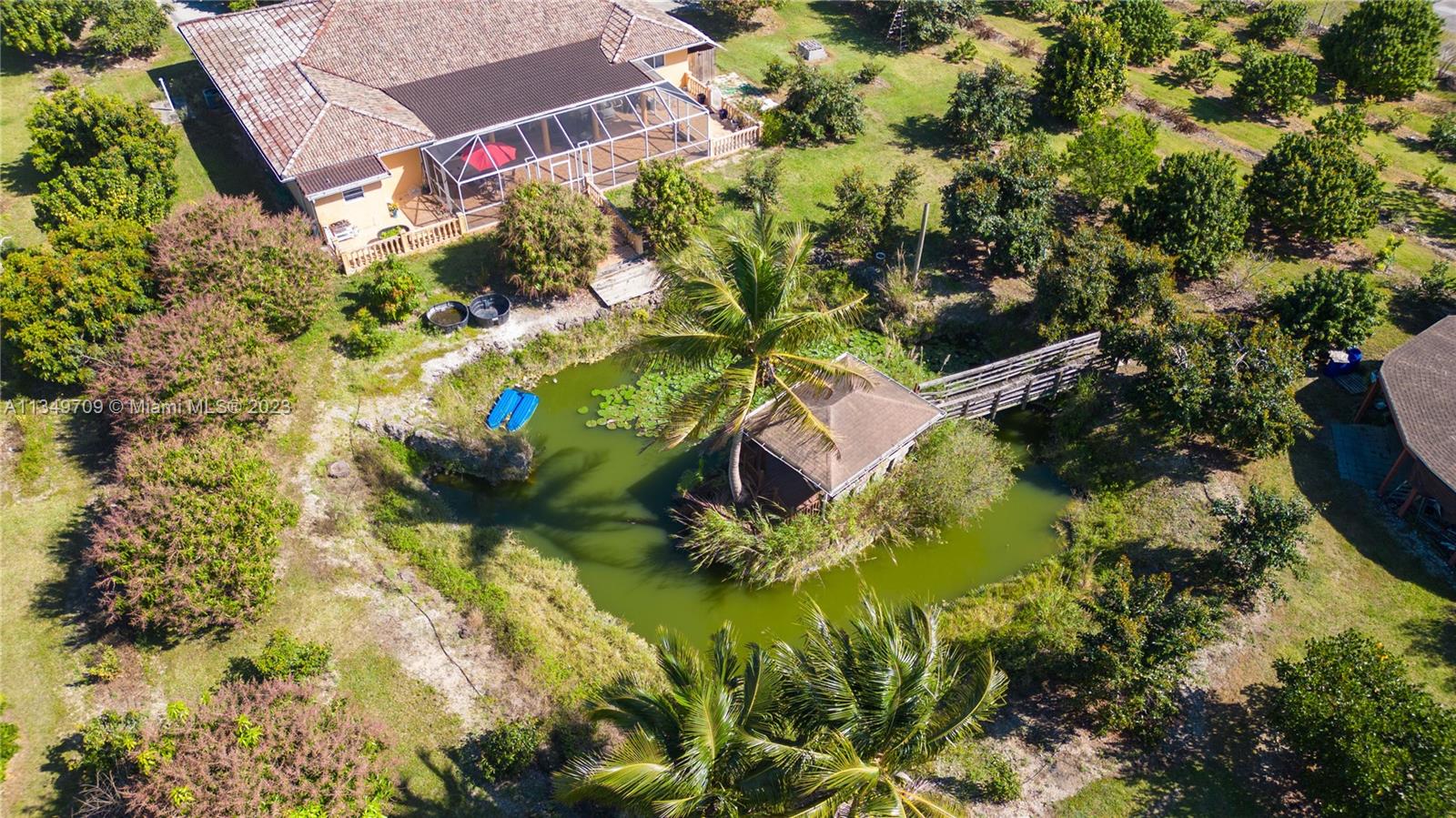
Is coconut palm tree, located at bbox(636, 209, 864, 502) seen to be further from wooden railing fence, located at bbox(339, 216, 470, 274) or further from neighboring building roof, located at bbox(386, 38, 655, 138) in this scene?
neighboring building roof, located at bbox(386, 38, 655, 138)

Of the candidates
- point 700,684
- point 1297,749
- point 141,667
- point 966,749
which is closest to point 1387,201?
point 1297,749

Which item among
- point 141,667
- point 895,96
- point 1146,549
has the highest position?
point 895,96

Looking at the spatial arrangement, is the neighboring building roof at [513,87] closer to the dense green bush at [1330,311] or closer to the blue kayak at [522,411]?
the blue kayak at [522,411]

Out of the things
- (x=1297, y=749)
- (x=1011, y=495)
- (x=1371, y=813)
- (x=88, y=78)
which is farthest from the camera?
(x=88, y=78)

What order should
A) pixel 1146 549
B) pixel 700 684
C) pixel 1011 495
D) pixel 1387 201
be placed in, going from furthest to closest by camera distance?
pixel 1387 201
pixel 1011 495
pixel 1146 549
pixel 700 684

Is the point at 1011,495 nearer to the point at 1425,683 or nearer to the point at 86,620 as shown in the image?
the point at 1425,683

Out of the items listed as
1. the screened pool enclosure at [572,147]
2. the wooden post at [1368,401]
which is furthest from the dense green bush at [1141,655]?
the screened pool enclosure at [572,147]
